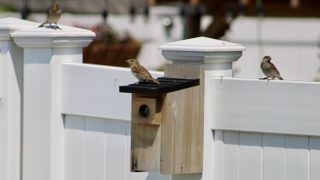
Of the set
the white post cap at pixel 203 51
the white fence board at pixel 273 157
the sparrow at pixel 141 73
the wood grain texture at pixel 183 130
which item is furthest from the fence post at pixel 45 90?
the white fence board at pixel 273 157

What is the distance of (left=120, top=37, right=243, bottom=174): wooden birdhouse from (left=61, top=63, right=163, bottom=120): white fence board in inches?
14.4

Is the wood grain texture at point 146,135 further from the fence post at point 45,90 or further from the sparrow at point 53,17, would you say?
the sparrow at point 53,17

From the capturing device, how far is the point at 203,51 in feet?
15.8

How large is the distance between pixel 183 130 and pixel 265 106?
377mm

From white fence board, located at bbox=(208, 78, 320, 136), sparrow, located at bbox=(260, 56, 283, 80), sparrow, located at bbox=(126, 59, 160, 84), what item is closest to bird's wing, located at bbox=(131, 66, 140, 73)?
sparrow, located at bbox=(126, 59, 160, 84)

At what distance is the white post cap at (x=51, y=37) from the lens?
5.62m

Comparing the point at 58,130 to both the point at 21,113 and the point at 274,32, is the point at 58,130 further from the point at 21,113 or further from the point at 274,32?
the point at 274,32

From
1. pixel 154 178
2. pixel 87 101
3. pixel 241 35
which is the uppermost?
pixel 241 35

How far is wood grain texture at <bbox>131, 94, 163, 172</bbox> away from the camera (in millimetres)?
4785

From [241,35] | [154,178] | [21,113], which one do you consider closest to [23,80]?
[21,113]

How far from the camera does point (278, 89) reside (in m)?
4.67

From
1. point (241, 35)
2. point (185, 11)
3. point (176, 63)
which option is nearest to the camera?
point (176, 63)

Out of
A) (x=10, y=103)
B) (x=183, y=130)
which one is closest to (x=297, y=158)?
(x=183, y=130)

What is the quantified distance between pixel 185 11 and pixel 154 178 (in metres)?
11.5
